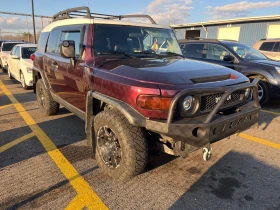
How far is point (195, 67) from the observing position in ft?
10.5

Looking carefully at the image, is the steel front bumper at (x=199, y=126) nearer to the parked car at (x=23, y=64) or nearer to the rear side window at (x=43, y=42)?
the rear side window at (x=43, y=42)

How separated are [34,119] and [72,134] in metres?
1.40

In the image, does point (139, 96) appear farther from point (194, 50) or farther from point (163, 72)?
point (194, 50)

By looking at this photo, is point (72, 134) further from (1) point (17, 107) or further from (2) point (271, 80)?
(2) point (271, 80)

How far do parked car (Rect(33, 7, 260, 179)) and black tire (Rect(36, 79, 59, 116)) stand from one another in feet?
3.51

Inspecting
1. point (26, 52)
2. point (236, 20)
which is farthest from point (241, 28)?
point (26, 52)

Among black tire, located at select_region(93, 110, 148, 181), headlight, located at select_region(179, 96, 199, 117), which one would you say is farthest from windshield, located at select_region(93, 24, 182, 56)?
headlight, located at select_region(179, 96, 199, 117)

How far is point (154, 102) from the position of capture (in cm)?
251

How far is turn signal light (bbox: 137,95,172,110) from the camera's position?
2494 mm

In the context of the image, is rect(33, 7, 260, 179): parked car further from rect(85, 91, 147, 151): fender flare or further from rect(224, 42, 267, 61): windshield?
rect(224, 42, 267, 61): windshield

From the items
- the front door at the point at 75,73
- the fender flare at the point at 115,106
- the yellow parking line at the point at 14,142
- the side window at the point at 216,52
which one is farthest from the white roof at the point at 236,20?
the yellow parking line at the point at 14,142

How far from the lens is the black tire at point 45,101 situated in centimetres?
521

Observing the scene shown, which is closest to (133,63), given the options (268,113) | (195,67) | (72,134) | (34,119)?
(195,67)

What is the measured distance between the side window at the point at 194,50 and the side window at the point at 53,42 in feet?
14.5
